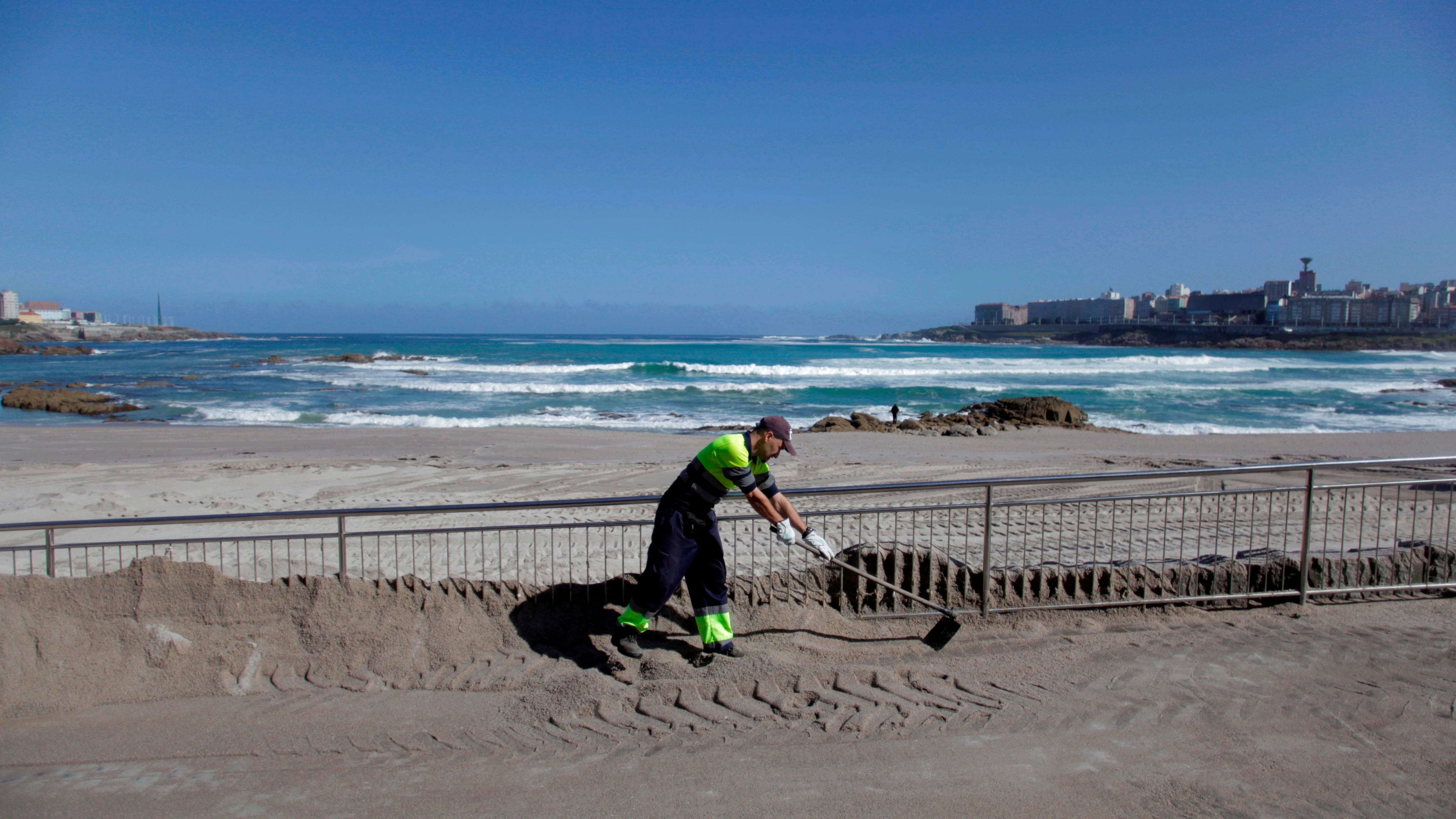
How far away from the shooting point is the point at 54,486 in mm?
11758

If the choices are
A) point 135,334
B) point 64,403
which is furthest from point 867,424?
point 135,334

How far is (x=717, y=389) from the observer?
3275 centimetres

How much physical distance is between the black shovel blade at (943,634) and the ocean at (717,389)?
16.2m

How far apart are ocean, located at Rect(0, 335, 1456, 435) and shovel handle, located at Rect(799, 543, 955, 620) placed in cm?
1595

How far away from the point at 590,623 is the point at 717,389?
1086 inches

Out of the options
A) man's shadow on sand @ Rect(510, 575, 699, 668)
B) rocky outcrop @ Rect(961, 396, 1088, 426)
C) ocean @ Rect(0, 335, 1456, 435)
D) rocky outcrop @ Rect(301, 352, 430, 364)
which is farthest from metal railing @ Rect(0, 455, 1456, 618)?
rocky outcrop @ Rect(301, 352, 430, 364)

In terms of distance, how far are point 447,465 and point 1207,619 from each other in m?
12.8

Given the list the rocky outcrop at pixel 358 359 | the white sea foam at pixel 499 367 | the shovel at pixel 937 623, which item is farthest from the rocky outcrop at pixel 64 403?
the shovel at pixel 937 623

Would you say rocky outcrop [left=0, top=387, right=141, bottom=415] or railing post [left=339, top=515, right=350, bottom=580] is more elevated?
railing post [left=339, top=515, right=350, bottom=580]

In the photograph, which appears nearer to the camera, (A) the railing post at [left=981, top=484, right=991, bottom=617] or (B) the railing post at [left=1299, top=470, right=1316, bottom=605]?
(A) the railing post at [left=981, top=484, right=991, bottom=617]

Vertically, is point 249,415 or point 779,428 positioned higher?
point 779,428

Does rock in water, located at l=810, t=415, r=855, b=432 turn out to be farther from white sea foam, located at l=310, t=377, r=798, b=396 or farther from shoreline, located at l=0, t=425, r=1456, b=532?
white sea foam, located at l=310, t=377, r=798, b=396

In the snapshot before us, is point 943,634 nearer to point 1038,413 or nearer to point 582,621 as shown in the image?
point 582,621

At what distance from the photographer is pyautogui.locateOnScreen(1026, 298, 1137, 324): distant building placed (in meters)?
155
